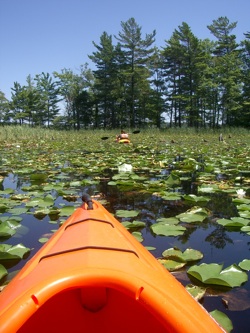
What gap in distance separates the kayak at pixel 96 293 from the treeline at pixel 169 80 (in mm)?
31339

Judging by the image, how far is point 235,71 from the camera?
31.4 metres

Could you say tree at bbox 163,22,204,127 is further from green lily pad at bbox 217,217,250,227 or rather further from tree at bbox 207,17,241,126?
green lily pad at bbox 217,217,250,227

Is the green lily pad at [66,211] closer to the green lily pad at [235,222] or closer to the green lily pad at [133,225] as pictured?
the green lily pad at [133,225]

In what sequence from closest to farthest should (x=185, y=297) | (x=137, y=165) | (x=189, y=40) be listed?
(x=185, y=297) → (x=137, y=165) → (x=189, y=40)

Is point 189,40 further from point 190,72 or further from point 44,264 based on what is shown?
point 44,264

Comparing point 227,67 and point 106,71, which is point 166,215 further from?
point 106,71

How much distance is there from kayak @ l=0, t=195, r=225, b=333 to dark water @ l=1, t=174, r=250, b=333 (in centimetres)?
50

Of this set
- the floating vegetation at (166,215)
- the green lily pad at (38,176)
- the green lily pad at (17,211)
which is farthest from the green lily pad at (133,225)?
the green lily pad at (38,176)

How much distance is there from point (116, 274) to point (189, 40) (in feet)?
110

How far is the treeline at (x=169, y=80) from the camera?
31609mm

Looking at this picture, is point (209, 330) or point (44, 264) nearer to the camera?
point (209, 330)

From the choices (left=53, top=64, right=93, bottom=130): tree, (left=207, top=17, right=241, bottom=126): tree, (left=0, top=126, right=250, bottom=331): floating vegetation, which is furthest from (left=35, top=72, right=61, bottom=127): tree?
(left=0, top=126, right=250, bottom=331): floating vegetation

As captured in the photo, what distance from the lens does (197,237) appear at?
251 centimetres

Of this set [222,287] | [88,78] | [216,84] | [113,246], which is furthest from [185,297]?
[88,78]
